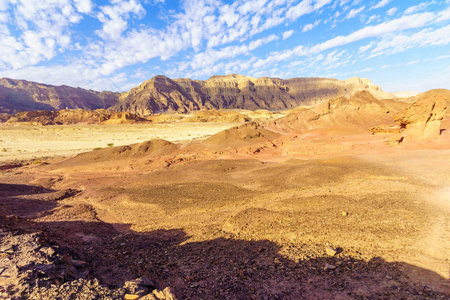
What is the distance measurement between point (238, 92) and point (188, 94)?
42.6 metres

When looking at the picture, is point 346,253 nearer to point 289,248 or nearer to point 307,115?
point 289,248

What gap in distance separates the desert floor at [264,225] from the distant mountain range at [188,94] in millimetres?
137836

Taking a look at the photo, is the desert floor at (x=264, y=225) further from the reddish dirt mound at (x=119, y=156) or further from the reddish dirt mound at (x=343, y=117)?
the reddish dirt mound at (x=343, y=117)

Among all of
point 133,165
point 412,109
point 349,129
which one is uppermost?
point 412,109

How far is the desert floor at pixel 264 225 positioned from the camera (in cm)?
402

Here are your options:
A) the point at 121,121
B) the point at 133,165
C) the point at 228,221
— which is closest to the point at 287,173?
the point at 228,221

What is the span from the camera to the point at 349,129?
77.9 feet

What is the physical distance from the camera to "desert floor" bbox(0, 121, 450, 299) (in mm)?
4016

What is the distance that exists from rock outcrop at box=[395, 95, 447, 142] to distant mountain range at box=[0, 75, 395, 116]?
13869 cm

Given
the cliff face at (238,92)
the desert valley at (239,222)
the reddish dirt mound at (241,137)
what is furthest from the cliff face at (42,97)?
the desert valley at (239,222)

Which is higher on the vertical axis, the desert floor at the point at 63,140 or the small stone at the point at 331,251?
the small stone at the point at 331,251

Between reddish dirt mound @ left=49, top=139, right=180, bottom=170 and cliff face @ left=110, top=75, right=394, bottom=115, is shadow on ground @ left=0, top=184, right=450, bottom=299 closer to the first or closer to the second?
reddish dirt mound @ left=49, top=139, right=180, bottom=170

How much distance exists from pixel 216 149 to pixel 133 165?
7.83 m

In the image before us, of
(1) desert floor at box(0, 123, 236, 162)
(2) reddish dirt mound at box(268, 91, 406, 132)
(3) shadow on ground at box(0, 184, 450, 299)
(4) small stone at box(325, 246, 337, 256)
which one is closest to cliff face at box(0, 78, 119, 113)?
(1) desert floor at box(0, 123, 236, 162)
